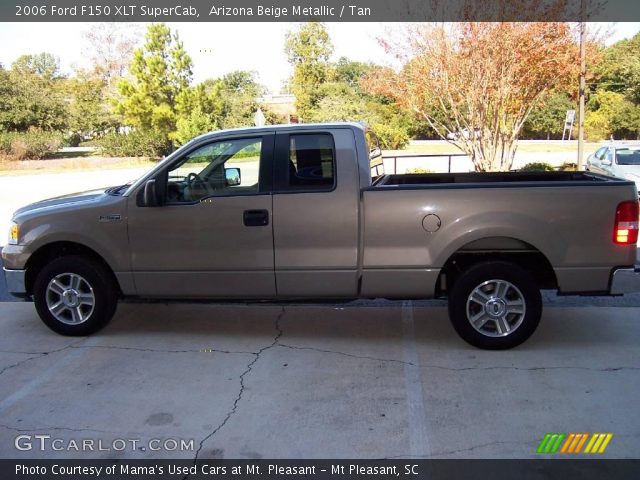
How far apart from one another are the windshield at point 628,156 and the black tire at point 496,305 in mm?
12440

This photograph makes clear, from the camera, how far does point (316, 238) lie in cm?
494

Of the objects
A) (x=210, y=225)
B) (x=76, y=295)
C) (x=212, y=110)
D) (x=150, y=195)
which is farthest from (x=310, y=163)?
(x=212, y=110)

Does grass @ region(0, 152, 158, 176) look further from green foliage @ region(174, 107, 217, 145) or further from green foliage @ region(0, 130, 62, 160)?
green foliage @ region(174, 107, 217, 145)

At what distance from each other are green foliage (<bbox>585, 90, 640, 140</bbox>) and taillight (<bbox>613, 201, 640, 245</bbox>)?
43.2 meters

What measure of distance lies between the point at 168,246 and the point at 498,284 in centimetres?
288

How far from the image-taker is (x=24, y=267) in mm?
5375

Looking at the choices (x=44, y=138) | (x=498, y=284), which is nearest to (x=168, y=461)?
(x=498, y=284)

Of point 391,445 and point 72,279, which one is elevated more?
point 72,279

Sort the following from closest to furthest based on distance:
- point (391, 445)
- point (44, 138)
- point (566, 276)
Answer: point (391, 445), point (566, 276), point (44, 138)

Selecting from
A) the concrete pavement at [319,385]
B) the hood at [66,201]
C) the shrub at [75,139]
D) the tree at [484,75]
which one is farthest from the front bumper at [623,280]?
the shrub at [75,139]

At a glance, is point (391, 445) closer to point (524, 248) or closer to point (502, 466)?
point (502, 466)

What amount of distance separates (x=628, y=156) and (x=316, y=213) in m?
13.6

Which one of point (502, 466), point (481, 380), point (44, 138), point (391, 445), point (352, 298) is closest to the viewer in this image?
point (502, 466)

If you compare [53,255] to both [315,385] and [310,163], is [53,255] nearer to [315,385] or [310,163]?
[310,163]
